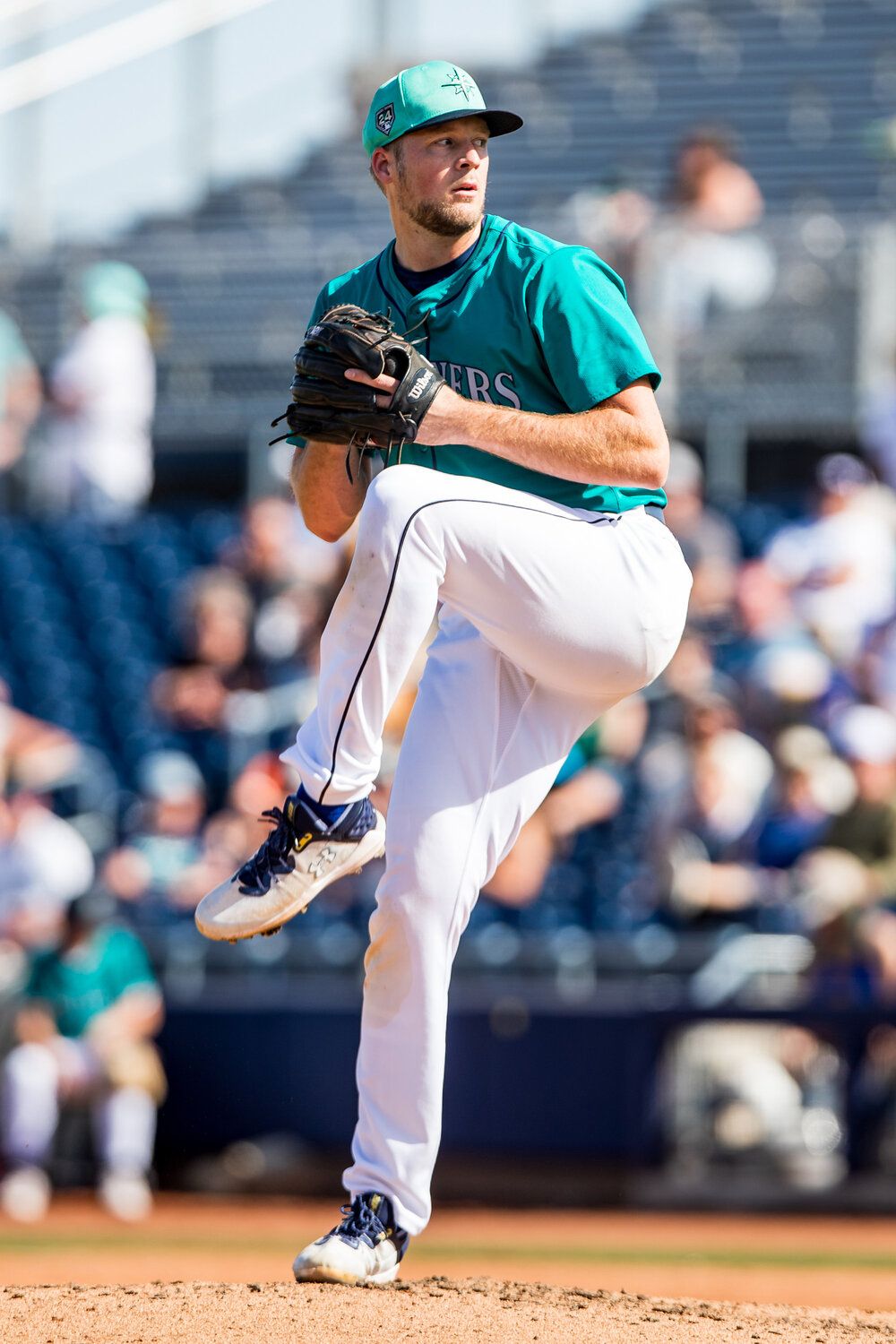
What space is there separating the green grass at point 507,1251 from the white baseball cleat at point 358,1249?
3479mm

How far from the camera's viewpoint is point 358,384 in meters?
3.80

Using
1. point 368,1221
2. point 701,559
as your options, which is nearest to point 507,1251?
point 701,559

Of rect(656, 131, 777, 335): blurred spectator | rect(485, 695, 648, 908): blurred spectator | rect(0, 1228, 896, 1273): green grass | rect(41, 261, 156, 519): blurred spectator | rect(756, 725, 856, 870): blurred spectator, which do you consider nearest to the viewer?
rect(0, 1228, 896, 1273): green grass

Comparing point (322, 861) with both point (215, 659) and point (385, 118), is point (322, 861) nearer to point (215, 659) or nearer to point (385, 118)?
point (385, 118)

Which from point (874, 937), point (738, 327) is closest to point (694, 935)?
point (874, 937)

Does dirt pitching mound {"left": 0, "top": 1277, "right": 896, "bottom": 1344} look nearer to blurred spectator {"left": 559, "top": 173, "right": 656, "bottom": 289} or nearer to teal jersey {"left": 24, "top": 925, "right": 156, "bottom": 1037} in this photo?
teal jersey {"left": 24, "top": 925, "right": 156, "bottom": 1037}

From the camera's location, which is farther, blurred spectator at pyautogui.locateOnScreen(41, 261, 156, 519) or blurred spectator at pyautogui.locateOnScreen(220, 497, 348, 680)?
blurred spectator at pyautogui.locateOnScreen(41, 261, 156, 519)

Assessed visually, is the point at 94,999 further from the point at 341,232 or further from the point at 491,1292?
the point at 341,232

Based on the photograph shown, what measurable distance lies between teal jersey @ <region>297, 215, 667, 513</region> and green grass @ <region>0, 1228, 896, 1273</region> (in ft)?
13.7

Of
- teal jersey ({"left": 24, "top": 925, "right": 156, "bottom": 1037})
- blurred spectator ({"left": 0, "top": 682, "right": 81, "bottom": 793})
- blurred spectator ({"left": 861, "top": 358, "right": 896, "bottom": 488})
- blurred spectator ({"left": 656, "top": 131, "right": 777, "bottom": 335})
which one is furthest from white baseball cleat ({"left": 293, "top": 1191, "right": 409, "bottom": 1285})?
blurred spectator ({"left": 656, "top": 131, "right": 777, "bottom": 335})

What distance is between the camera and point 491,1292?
436 cm

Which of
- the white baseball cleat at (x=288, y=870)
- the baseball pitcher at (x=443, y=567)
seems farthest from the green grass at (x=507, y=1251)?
the white baseball cleat at (x=288, y=870)

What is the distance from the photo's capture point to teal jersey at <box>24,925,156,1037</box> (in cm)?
883

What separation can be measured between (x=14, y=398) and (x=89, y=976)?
14.8 ft
